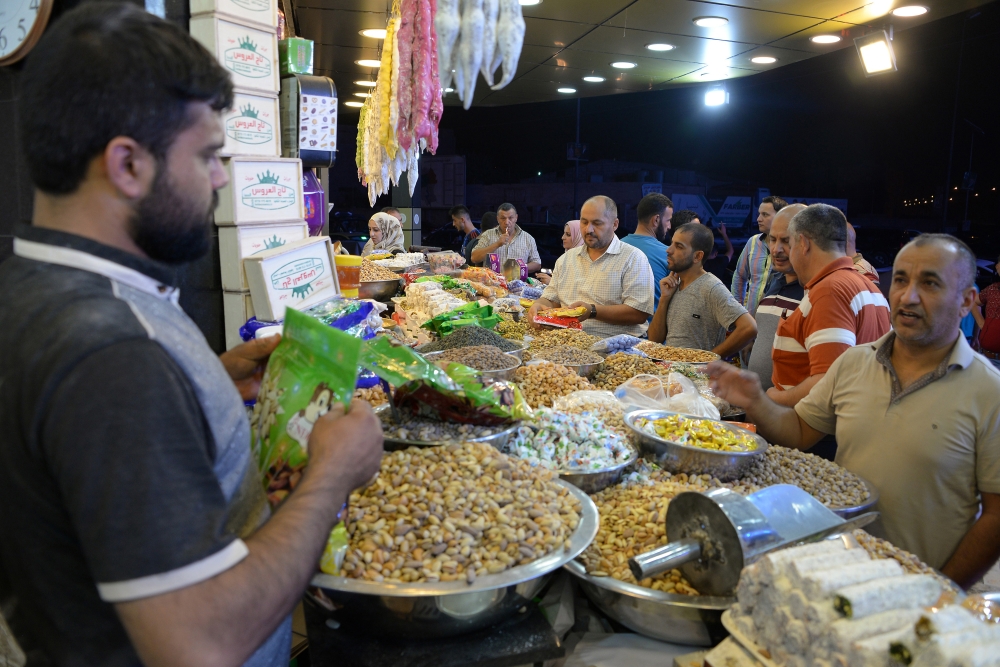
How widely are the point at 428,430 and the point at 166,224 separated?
932mm

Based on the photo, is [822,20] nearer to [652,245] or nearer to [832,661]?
[652,245]

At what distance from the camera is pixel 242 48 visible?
2168mm

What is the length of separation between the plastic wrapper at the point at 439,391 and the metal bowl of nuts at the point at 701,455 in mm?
458

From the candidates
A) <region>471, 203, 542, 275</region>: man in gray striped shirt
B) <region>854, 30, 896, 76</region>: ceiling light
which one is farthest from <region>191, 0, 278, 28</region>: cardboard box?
<region>471, 203, 542, 275</region>: man in gray striped shirt

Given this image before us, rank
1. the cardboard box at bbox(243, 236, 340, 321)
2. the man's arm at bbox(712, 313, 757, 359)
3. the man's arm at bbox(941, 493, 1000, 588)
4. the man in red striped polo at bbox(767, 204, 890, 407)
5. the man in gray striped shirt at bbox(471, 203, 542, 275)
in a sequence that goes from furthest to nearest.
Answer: the man in gray striped shirt at bbox(471, 203, 542, 275) < the man's arm at bbox(712, 313, 757, 359) < the man in red striped polo at bbox(767, 204, 890, 407) < the cardboard box at bbox(243, 236, 340, 321) < the man's arm at bbox(941, 493, 1000, 588)

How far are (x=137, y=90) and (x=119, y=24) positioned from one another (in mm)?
94

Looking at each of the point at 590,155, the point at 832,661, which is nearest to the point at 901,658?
the point at 832,661

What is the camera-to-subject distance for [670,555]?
4.44ft

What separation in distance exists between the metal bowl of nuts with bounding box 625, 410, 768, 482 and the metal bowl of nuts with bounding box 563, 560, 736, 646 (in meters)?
0.57

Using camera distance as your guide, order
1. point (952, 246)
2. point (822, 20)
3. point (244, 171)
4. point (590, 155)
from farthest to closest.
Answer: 1. point (590, 155)
2. point (822, 20)
3. point (244, 171)
4. point (952, 246)

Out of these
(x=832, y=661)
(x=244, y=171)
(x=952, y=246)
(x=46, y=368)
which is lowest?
(x=832, y=661)

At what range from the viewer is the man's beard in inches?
34.2

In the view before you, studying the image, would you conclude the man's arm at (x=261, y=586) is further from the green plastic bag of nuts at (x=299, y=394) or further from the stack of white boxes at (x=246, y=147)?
the stack of white boxes at (x=246, y=147)

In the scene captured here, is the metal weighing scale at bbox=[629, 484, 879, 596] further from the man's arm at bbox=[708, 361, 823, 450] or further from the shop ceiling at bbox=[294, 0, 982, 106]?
the shop ceiling at bbox=[294, 0, 982, 106]
